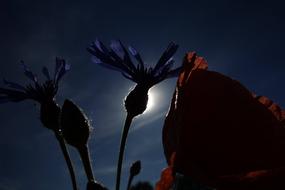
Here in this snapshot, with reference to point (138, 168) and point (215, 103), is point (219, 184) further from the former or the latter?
point (138, 168)

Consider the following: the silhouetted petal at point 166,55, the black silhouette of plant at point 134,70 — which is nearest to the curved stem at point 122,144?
the black silhouette of plant at point 134,70

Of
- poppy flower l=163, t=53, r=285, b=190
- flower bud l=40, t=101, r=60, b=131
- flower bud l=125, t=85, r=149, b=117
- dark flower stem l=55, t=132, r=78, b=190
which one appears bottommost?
poppy flower l=163, t=53, r=285, b=190

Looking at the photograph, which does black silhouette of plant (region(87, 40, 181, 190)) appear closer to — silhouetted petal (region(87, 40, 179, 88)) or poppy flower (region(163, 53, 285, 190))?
silhouetted petal (region(87, 40, 179, 88))

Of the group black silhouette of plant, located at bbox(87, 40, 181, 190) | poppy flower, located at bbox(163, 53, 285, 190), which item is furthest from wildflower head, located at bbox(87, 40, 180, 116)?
poppy flower, located at bbox(163, 53, 285, 190)

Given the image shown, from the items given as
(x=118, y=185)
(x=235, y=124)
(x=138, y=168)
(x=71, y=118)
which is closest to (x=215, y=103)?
(x=235, y=124)

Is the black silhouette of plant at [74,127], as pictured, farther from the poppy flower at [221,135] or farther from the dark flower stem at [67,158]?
the poppy flower at [221,135]

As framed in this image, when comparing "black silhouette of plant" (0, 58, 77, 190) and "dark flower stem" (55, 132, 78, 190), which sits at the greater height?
"black silhouette of plant" (0, 58, 77, 190)
